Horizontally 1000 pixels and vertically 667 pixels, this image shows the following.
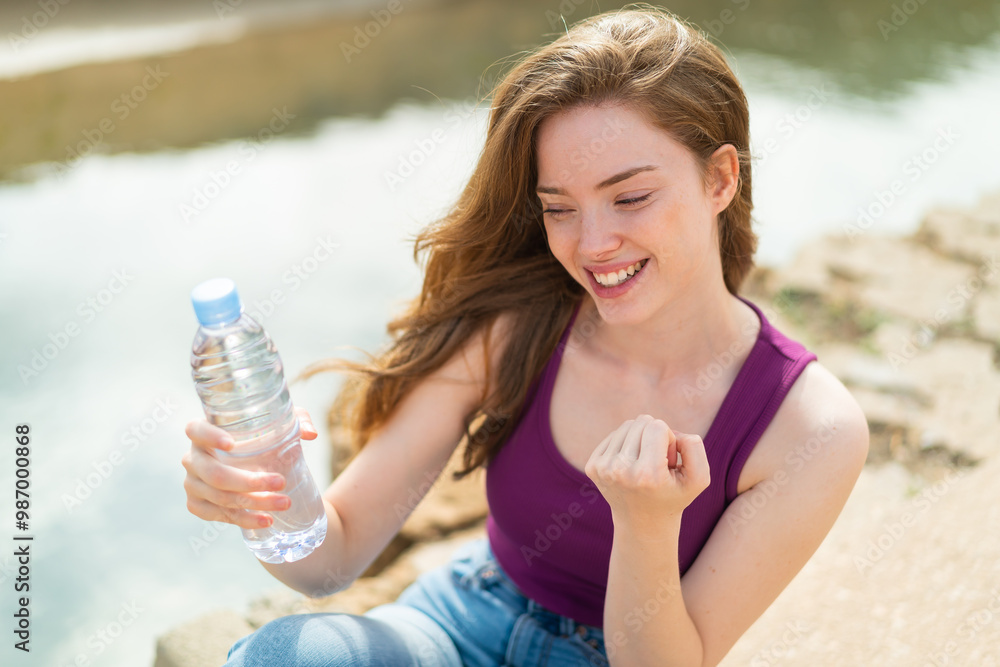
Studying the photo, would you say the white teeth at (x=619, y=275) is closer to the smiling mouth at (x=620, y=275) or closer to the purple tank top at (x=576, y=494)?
the smiling mouth at (x=620, y=275)

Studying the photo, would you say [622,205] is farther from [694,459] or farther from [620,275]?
[694,459]

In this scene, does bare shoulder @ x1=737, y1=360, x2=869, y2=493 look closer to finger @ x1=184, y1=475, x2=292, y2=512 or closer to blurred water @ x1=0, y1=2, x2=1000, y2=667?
blurred water @ x1=0, y1=2, x2=1000, y2=667

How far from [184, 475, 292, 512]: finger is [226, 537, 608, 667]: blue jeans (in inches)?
15.6

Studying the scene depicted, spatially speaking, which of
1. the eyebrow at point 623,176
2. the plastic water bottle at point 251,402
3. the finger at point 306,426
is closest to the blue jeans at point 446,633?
the plastic water bottle at point 251,402

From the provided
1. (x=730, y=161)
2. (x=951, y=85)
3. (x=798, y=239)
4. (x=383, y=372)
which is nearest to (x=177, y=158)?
(x=798, y=239)

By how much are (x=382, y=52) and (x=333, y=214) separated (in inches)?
129

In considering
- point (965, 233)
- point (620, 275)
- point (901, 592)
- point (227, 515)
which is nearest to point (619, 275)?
point (620, 275)

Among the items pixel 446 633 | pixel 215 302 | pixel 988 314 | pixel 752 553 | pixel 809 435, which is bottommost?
pixel 988 314

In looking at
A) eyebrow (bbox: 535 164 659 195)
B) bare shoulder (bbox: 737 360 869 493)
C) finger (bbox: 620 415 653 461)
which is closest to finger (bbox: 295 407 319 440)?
finger (bbox: 620 415 653 461)

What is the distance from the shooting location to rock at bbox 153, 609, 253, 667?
7.43ft

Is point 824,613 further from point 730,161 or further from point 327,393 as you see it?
point 327,393

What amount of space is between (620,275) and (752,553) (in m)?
0.59

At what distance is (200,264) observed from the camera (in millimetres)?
4844

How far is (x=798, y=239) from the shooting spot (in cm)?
531
